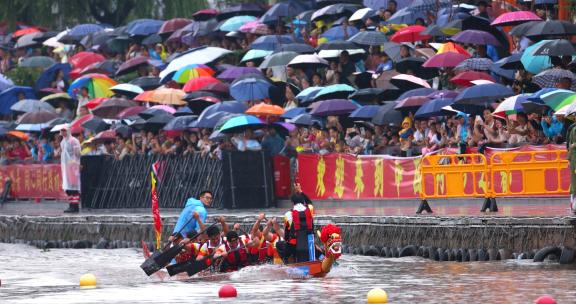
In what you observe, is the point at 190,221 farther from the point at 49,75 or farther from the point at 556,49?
the point at 49,75

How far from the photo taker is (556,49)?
3138 centimetres

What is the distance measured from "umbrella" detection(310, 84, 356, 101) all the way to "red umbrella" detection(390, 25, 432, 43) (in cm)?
188

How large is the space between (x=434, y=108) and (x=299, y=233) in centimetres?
845

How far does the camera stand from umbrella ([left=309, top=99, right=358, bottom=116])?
116 feet

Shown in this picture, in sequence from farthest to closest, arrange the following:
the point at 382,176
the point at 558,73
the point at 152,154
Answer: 1. the point at 152,154
2. the point at 382,176
3. the point at 558,73

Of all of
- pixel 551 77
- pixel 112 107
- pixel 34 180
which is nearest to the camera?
pixel 551 77

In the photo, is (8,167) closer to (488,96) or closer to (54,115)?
(54,115)

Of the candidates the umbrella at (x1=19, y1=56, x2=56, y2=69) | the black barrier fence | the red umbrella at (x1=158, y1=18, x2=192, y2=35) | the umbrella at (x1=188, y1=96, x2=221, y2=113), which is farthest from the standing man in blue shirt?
the umbrella at (x1=19, y1=56, x2=56, y2=69)

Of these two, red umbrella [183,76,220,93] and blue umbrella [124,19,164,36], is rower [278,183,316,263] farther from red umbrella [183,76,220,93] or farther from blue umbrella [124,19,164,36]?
blue umbrella [124,19,164,36]

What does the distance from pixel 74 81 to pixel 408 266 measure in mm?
21780

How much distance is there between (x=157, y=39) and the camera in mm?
48438

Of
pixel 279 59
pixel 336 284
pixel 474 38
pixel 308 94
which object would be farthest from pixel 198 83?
pixel 336 284

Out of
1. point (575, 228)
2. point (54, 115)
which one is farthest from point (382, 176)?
point (54, 115)

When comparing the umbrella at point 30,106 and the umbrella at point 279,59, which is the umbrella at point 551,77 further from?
the umbrella at point 30,106
